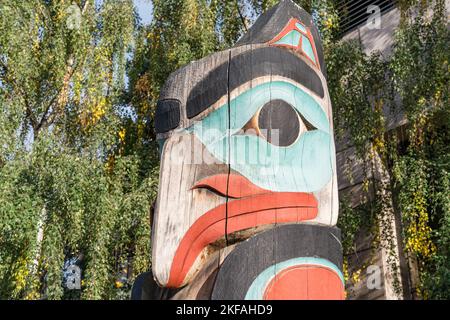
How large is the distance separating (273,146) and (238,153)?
0.15 metres

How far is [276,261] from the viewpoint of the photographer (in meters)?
2.26

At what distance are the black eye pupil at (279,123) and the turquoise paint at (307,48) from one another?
475mm

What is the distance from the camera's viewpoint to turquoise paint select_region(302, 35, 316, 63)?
2973 millimetres

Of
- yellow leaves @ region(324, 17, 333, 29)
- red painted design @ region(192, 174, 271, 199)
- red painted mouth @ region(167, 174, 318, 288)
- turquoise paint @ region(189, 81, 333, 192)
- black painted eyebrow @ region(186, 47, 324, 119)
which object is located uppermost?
yellow leaves @ region(324, 17, 333, 29)

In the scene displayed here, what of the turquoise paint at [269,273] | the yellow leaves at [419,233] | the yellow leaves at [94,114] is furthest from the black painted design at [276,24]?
the yellow leaves at [94,114]

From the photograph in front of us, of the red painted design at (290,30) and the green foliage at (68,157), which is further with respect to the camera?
the green foliage at (68,157)

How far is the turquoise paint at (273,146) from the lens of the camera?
97.0 inches

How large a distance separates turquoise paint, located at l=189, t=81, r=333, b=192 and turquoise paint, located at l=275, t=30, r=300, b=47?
13.9 inches

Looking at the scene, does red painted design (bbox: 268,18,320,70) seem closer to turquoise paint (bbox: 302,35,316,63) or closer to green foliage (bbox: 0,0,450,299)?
turquoise paint (bbox: 302,35,316,63)

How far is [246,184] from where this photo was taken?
244 cm

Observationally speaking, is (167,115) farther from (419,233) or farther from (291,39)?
(419,233)

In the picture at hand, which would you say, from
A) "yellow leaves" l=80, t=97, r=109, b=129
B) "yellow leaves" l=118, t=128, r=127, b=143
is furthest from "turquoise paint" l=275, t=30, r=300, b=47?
"yellow leaves" l=118, t=128, r=127, b=143

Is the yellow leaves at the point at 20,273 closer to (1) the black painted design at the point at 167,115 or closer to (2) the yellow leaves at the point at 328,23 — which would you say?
(1) the black painted design at the point at 167,115

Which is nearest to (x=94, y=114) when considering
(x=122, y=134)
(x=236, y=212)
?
(x=122, y=134)
